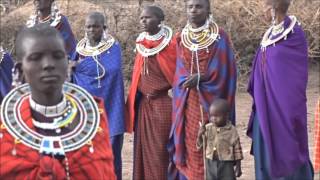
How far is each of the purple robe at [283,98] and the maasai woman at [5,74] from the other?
2.06 meters

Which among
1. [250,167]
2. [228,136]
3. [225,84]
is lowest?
[250,167]

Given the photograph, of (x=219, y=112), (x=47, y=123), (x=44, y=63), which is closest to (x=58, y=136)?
(x=47, y=123)

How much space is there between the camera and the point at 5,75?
5746mm

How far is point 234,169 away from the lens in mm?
5828

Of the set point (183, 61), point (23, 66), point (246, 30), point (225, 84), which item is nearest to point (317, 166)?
point (225, 84)

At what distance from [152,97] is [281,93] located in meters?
1.28

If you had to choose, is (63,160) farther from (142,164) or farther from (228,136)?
(142,164)

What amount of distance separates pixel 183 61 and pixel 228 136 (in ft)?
2.55

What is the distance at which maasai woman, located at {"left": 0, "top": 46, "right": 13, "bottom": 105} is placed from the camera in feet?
18.5

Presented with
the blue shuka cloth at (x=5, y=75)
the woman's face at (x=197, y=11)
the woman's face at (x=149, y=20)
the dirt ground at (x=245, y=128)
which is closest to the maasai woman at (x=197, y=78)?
the woman's face at (x=197, y=11)

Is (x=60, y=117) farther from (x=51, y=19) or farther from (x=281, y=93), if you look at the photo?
(x=51, y=19)

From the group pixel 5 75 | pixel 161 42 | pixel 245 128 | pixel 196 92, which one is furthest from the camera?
pixel 245 128

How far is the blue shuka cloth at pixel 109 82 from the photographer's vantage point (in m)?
6.41

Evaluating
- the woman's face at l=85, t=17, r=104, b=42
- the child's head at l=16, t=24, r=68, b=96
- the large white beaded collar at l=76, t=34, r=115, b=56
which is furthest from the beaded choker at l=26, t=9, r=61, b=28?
the child's head at l=16, t=24, r=68, b=96
